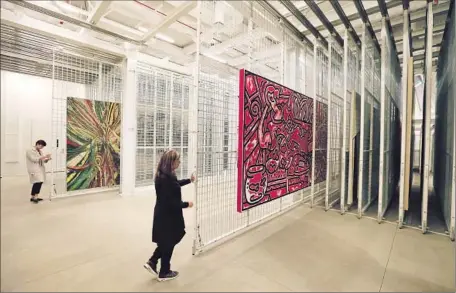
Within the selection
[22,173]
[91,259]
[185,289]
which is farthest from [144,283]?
[22,173]

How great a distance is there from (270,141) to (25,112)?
9.38 meters

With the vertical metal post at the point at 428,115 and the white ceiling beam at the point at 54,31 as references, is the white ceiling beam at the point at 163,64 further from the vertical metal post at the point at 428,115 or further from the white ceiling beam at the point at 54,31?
the vertical metal post at the point at 428,115

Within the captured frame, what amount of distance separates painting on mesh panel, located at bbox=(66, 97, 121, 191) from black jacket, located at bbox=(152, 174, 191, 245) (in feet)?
14.1

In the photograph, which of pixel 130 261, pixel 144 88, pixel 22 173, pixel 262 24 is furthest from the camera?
pixel 22 173

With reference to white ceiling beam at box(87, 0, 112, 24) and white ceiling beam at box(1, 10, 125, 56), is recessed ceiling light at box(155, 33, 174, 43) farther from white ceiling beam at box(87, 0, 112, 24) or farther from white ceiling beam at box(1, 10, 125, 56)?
white ceiling beam at box(87, 0, 112, 24)

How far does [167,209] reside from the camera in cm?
225

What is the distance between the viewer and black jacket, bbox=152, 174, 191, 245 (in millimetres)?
2227

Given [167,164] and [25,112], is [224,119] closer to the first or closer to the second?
[167,164]

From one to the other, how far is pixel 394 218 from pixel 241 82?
3.68 m

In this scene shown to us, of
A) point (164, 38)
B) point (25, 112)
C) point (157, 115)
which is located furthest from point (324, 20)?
point (25, 112)

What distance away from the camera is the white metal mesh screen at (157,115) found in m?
6.02

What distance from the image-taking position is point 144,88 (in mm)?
6043

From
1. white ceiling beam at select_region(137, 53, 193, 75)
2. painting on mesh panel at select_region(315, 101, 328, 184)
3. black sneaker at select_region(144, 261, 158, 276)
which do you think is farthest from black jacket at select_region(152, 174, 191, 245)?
white ceiling beam at select_region(137, 53, 193, 75)

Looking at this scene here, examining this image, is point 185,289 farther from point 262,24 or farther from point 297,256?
point 262,24
